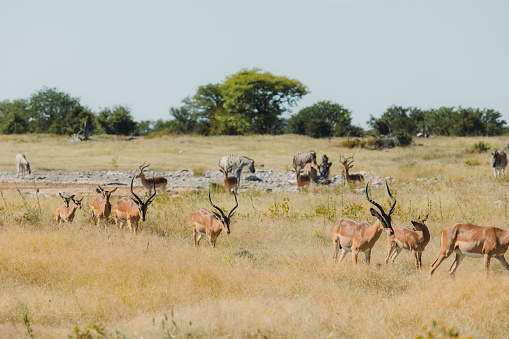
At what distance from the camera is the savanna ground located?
5.51 meters

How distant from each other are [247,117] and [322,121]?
1356 cm

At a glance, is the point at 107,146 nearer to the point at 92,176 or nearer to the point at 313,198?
the point at 92,176

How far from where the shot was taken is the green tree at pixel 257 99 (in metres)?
74.4

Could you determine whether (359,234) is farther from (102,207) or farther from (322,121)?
(322,121)

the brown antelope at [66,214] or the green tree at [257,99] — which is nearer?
the brown antelope at [66,214]

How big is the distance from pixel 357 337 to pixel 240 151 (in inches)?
1431

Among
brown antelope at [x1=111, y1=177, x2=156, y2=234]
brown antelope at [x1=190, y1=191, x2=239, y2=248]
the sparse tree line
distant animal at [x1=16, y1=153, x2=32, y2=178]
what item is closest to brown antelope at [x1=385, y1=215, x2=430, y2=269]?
brown antelope at [x1=190, y1=191, x2=239, y2=248]

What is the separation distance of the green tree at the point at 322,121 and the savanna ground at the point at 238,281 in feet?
167

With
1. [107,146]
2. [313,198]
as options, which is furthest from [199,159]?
[313,198]

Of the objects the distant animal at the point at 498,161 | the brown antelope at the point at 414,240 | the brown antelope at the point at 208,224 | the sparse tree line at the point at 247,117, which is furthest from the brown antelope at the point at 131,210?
the sparse tree line at the point at 247,117

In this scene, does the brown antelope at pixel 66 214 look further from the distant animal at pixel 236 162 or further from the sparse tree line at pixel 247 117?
the sparse tree line at pixel 247 117

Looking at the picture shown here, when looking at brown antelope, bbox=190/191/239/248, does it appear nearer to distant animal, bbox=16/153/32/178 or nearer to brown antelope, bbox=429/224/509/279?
brown antelope, bbox=429/224/509/279

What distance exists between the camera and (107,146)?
136 feet

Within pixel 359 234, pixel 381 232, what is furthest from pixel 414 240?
pixel 359 234
